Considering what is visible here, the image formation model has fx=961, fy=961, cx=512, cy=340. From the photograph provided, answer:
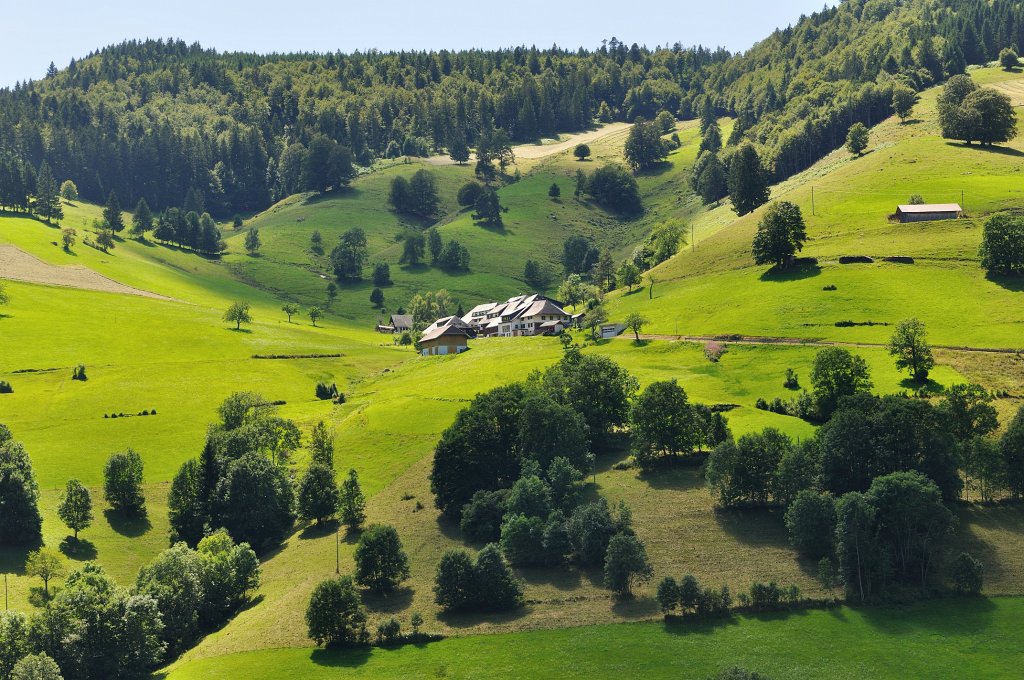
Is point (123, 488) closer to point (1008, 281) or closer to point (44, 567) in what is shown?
point (44, 567)

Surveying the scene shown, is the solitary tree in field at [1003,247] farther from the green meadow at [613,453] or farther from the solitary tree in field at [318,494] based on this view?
the solitary tree in field at [318,494]

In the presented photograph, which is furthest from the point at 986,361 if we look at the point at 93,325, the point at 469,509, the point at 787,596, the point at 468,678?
the point at 93,325

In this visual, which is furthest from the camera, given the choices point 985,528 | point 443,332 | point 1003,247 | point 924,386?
point 443,332

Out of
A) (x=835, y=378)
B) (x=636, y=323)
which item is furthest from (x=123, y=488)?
(x=835, y=378)

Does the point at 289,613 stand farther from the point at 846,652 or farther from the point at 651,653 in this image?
the point at 846,652

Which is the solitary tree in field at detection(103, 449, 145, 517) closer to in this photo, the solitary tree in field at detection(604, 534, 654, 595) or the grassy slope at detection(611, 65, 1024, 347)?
the solitary tree in field at detection(604, 534, 654, 595)

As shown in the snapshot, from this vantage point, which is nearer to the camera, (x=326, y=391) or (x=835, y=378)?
(x=835, y=378)

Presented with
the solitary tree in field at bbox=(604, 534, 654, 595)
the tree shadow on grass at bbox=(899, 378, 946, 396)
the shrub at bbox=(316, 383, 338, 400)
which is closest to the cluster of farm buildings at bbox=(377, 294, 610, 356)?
the shrub at bbox=(316, 383, 338, 400)
